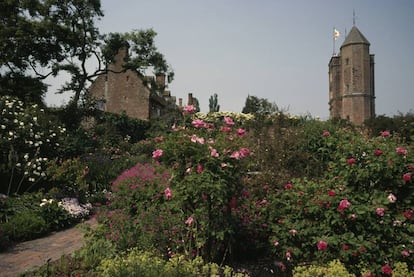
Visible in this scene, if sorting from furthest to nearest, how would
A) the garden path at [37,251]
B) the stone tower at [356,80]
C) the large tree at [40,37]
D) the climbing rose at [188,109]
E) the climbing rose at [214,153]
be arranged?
the stone tower at [356,80] < the large tree at [40,37] < the garden path at [37,251] < the climbing rose at [188,109] < the climbing rose at [214,153]

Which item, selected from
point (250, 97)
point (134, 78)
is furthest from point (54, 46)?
point (250, 97)

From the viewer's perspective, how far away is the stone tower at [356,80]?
187ft

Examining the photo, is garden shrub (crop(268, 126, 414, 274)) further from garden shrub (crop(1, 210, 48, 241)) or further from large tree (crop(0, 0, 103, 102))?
large tree (crop(0, 0, 103, 102))

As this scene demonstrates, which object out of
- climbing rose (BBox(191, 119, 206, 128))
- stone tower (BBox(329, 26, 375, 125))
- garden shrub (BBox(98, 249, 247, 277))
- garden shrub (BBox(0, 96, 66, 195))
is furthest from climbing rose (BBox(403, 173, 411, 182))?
stone tower (BBox(329, 26, 375, 125))

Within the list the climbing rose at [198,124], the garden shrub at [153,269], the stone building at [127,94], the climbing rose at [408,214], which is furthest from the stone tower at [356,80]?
the garden shrub at [153,269]

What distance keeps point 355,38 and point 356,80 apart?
7.31 meters

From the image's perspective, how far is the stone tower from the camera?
57125 millimetres

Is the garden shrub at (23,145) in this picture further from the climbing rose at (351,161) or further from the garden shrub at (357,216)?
the climbing rose at (351,161)

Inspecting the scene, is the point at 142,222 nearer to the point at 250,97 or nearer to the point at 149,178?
the point at 149,178

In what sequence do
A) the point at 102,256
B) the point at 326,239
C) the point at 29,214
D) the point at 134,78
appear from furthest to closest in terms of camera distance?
the point at 134,78
the point at 29,214
the point at 102,256
the point at 326,239

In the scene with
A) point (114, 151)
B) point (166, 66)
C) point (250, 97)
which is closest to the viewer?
point (114, 151)

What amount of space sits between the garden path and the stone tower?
54.9 metres

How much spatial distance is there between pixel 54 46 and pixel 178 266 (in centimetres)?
1866

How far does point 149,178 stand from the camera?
586 centimetres
